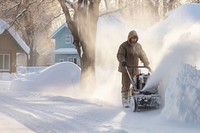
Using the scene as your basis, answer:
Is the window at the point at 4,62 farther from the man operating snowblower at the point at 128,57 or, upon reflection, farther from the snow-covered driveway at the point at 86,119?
the man operating snowblower at the point at 128,57

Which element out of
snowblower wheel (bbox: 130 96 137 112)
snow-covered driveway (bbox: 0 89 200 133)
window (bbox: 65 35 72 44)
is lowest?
snow-covered driveway (bbox: 0 89 200 133)

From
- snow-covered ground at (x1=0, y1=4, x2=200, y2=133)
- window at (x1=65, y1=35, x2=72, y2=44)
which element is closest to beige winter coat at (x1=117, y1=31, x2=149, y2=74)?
snow-covered ground at (x1=0, y1=4, x2=200, y2=133)

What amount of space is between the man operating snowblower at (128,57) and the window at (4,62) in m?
30.6

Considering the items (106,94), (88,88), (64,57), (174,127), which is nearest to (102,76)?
(88,88)

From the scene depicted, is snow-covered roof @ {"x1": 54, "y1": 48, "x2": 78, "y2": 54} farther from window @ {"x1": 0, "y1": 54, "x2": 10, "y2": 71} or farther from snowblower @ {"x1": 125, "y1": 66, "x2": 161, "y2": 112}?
snowblower @ {"x1": 125, "y1": 66, "x2": 161, "y2": 112}

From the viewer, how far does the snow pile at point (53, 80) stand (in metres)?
18.5

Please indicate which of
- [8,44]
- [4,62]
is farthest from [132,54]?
[4,62]

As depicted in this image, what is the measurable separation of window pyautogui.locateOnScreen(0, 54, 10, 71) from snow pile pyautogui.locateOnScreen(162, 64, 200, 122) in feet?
110

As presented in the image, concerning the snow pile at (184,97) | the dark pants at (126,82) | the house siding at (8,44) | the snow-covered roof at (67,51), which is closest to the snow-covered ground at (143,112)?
the snow pile at (184,97)

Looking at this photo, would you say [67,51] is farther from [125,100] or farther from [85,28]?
[125,100]

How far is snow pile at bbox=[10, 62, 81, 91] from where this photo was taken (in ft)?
60.5

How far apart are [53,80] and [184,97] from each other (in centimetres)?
1110

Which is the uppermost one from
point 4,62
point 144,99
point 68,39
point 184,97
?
point 68,39

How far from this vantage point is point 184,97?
8.35 meters
